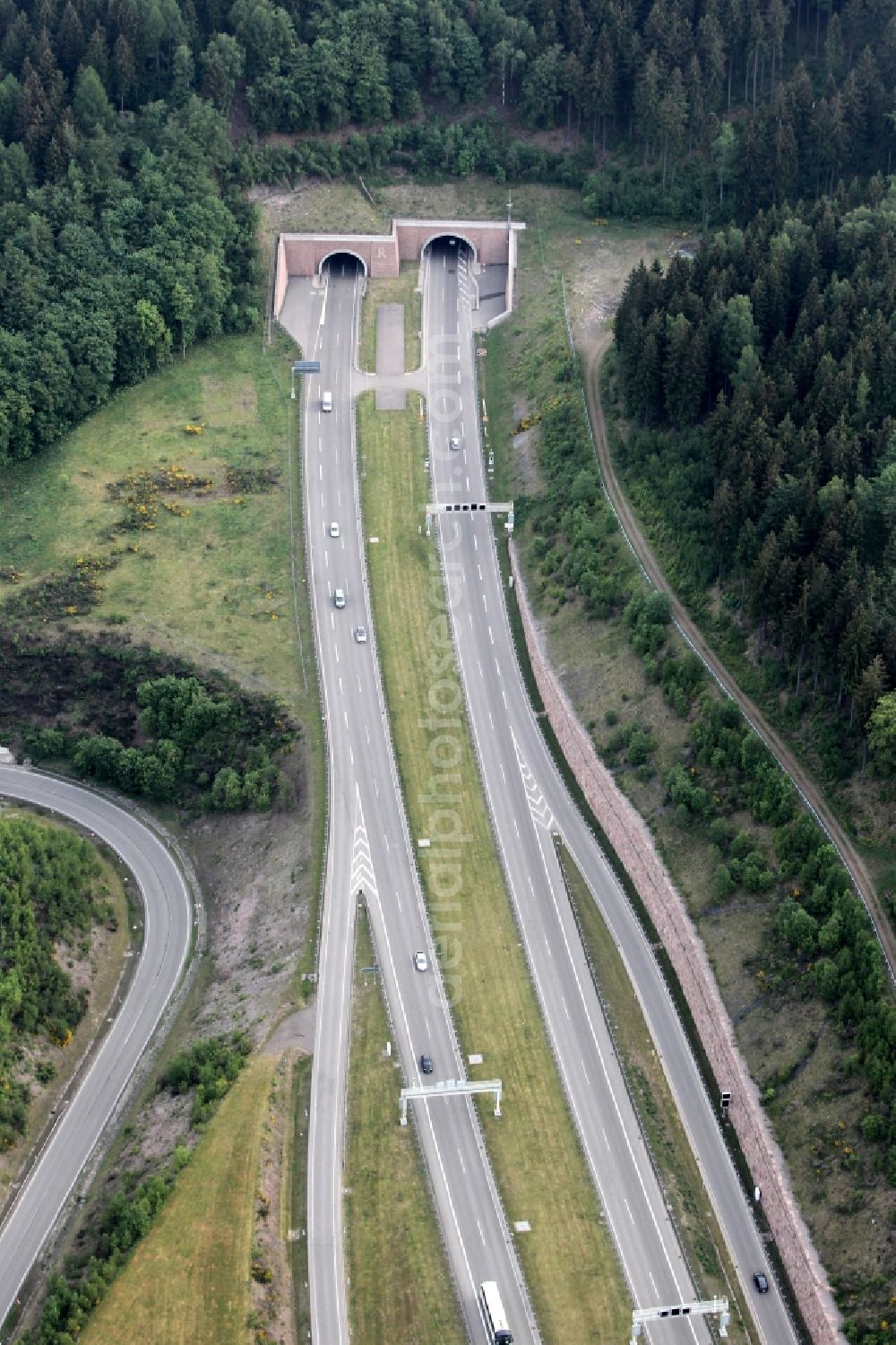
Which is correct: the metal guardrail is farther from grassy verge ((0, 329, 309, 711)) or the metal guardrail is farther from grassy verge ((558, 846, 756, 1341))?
grassy verge ((0, 329, 309, 711))

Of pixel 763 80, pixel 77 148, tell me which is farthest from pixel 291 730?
pixel 763 80

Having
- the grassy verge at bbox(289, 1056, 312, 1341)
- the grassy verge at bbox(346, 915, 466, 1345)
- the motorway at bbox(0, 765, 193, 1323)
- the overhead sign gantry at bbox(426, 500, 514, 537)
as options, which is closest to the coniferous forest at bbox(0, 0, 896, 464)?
the overhead sign gantry at bbox(426, 500, 514, 537)

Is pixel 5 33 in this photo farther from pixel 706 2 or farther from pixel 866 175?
pixel 866 175

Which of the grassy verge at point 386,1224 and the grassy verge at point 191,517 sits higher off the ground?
the grassy verge at point 191,517

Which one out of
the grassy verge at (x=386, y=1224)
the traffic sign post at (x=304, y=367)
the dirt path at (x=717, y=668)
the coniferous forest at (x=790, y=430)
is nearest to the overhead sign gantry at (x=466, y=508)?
the dirt path at (x=717, y=668)

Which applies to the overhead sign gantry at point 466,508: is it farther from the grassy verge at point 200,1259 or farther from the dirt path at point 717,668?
the grassy verge at point 200,1259

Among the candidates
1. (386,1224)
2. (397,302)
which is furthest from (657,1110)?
(397,302)

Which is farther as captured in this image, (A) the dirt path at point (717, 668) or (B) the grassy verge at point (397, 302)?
(B) the grassy verge at point (397, 302)
